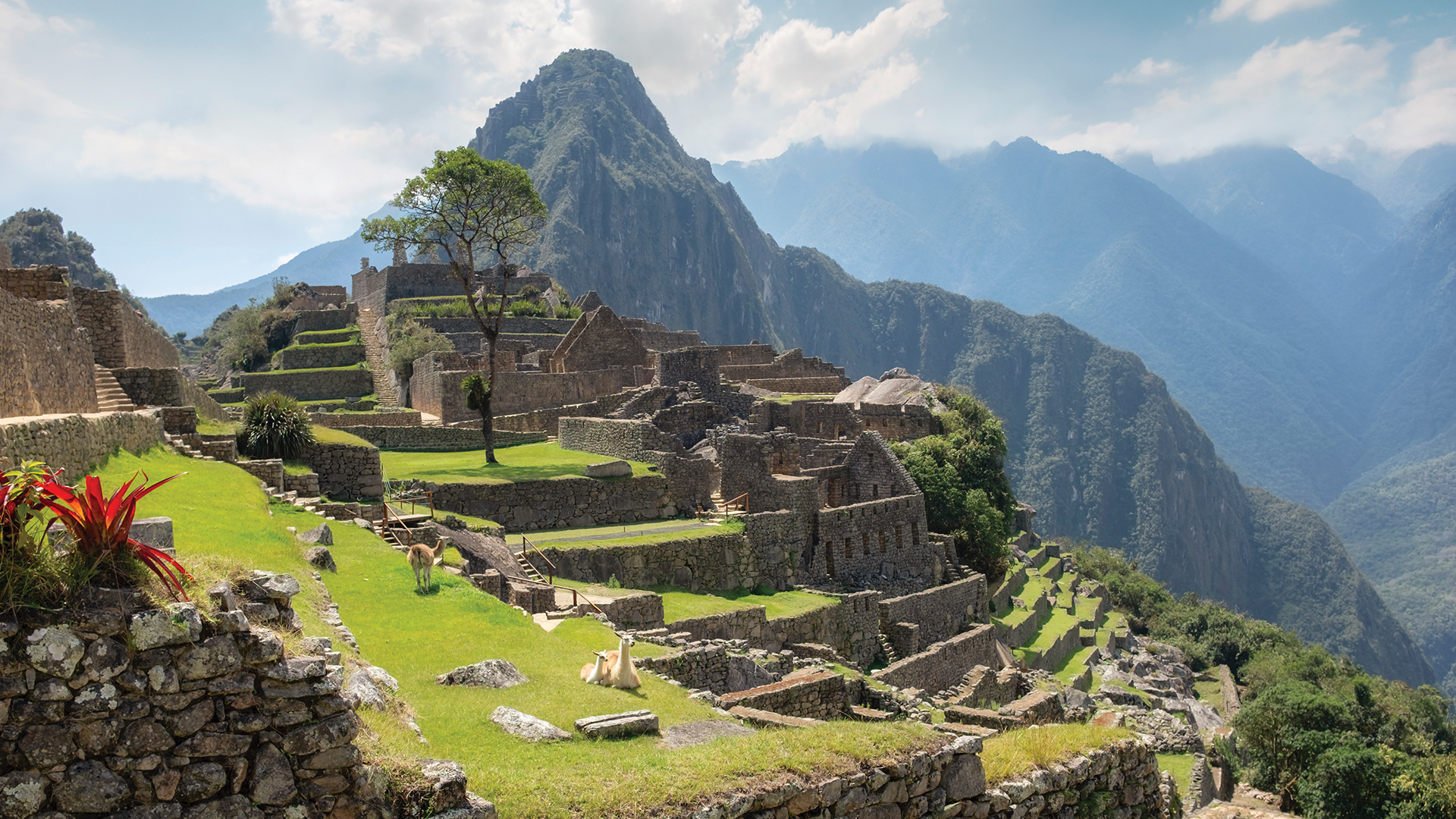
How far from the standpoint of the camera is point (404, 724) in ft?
21.0

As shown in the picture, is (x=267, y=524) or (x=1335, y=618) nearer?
(x=267, y=524)

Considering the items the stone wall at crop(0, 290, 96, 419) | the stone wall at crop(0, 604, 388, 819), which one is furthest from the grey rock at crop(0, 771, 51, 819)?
the stone wall at crop(0, 290, 96, 419)

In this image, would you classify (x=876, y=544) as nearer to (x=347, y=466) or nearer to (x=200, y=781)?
(x=347, y=466)

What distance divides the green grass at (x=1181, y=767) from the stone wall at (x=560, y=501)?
13.7 meters

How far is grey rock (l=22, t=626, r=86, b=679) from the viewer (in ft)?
13.5

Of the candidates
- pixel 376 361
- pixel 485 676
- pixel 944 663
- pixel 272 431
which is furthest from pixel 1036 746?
pixel 376 361

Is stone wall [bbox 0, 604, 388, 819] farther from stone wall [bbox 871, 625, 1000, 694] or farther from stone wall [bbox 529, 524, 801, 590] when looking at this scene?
stone wall [bbox 871, 625, 1000, 694]

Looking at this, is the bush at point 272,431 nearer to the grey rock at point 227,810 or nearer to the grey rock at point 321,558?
the grey rock at point 321,558

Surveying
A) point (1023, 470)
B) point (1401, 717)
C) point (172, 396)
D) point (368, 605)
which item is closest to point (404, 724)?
point (368, 605)

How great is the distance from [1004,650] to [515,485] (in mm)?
16837

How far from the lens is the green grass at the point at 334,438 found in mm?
20203

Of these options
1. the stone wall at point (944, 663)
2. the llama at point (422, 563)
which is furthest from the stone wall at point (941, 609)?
the llama at point (422, 563)

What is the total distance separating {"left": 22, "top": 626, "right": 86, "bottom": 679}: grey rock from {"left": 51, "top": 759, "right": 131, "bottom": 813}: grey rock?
0.47 metres

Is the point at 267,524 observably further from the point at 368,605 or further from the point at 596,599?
the point at 596,599
